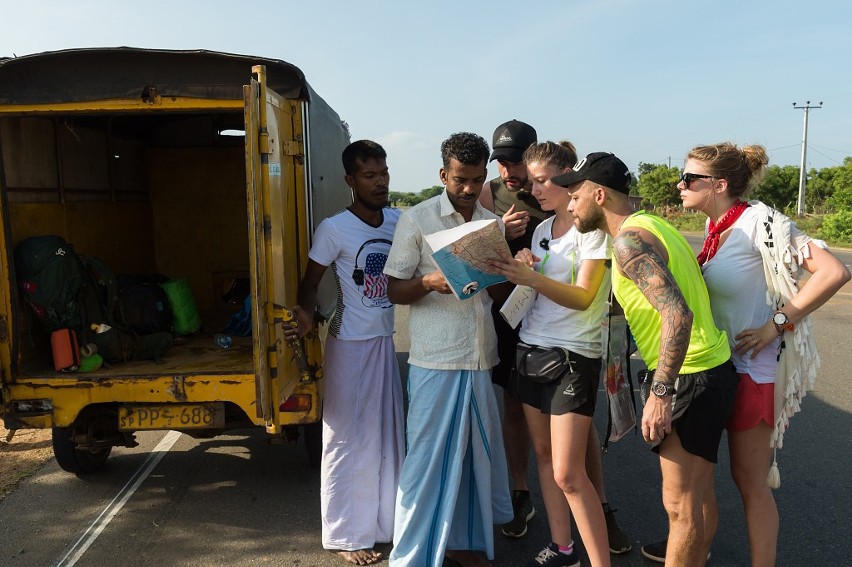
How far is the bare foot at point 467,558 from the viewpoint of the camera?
315 cm

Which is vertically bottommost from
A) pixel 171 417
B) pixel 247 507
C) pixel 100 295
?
pixel 247 507

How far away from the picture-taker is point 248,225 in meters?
3.42

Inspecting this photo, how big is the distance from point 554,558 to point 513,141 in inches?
85.3

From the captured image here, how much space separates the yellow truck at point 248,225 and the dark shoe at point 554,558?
1.39 metres

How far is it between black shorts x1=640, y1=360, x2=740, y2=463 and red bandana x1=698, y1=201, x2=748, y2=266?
1.81 ft

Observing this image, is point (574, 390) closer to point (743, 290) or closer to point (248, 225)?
point (743, 290)

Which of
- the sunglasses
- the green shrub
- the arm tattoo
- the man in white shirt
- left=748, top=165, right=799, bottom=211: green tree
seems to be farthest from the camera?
left=748, top=165, right=799, bottom=211: green tree

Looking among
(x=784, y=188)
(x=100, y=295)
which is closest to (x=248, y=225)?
(x=100, y=295)

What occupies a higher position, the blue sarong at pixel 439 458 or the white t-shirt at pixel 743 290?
the white t-shirt at pixel 743 290

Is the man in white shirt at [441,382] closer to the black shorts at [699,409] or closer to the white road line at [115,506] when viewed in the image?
the black shorts at [699,409]

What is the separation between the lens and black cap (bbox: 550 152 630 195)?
254 cm

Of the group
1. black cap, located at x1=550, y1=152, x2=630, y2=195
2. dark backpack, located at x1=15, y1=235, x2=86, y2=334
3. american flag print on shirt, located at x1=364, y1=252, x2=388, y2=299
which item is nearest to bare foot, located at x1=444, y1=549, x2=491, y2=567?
american flag print on shirt, located at x1=364, y1=252, x2=388, y2=299

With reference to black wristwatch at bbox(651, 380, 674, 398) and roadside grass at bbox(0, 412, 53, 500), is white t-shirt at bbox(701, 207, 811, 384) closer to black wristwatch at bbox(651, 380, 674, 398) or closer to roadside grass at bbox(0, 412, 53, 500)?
black wristwatch at bbox(651, 380, 674, 398)

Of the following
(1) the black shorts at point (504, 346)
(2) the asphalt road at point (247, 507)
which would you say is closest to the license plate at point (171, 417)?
(2) the asphalt road at point (247, 507)
